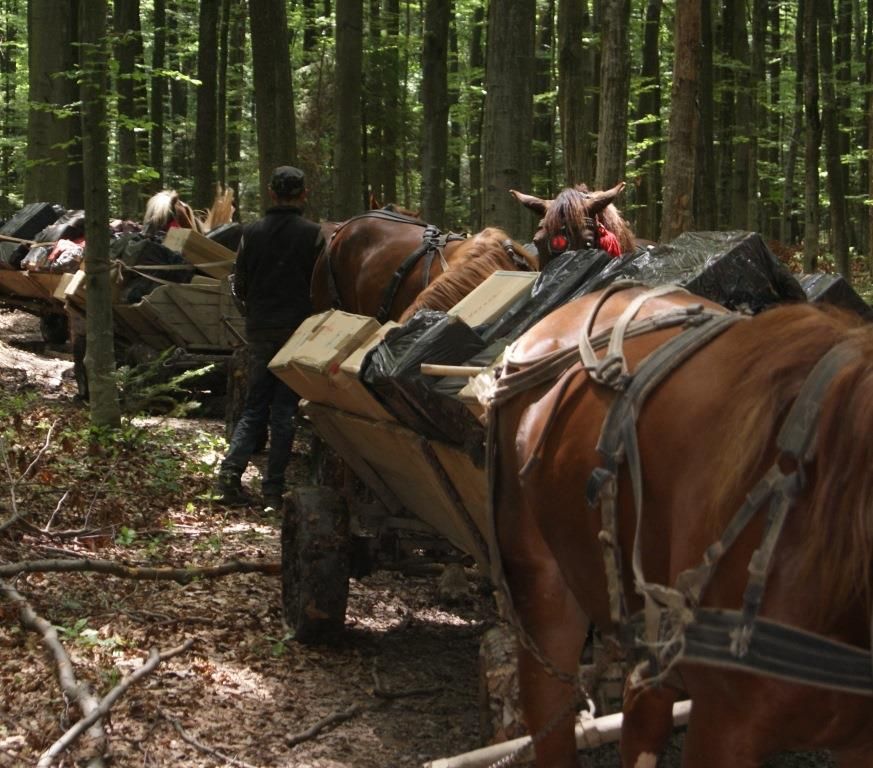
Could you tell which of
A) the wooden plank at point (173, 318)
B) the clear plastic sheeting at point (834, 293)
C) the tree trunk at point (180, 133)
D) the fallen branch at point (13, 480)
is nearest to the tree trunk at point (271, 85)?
the wooden plank at point (173, 318)

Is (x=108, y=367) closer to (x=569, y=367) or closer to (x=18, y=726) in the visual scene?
(x=18, y=726)

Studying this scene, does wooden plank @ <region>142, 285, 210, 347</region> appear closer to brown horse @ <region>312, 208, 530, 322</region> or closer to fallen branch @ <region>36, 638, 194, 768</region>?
brown horse @ <region>312, 208, 530, 322</region>

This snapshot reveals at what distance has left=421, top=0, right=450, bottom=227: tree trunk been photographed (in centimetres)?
1705

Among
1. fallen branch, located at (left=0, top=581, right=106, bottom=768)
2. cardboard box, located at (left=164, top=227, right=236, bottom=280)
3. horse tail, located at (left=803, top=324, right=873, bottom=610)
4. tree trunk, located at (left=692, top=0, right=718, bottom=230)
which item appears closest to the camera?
horse tail, located at (left=803, top=324, right=873, bottom=610)

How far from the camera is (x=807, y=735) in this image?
2789mm

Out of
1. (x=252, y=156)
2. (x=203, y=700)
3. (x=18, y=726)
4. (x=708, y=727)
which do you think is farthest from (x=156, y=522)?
(x=252, y=156)

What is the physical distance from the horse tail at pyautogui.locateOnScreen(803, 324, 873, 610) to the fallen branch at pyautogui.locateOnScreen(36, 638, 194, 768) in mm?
2948

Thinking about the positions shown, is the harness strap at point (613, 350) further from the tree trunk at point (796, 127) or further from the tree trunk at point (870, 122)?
the tree trunk at point (796, 127)

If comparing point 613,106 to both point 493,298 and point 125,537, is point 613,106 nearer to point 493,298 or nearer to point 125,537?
point 125,537

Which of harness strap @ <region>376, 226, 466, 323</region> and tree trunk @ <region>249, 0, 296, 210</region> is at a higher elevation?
tree trunk @ <region>249, 0, 296, 210</region>

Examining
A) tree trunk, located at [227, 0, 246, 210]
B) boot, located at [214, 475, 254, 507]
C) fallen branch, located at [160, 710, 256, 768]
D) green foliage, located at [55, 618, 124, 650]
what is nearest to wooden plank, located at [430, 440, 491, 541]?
fallen branch, located at [160, 710, 256, 768]

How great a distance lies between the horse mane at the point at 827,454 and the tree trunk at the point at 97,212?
7.75m

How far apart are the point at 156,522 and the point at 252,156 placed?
2199cm

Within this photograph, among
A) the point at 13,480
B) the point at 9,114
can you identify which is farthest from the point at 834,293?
the point at 9,114
